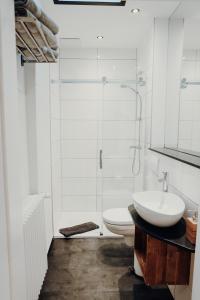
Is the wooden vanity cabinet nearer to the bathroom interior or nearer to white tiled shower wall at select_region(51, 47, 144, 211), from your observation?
the bathroom interior

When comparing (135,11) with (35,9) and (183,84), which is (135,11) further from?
(35,9)

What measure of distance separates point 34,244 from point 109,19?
7.37ft

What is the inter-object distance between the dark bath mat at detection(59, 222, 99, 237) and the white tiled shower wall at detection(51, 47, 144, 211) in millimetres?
439

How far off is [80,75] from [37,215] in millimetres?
2255

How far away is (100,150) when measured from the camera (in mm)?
3250

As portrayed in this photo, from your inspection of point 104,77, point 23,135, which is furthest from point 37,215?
point 104,77

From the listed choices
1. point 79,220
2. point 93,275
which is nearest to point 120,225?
point 93,275

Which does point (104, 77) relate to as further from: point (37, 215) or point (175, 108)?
point (37, 215)

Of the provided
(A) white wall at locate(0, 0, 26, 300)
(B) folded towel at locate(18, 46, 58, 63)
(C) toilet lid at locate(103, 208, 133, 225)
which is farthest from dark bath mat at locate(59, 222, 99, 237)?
(B) folded towel at locate(18, 46, 58, 63)

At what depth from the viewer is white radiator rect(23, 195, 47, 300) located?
1333mm

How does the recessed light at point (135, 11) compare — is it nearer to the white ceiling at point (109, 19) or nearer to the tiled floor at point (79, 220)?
the white ceiling at point (109, 19)

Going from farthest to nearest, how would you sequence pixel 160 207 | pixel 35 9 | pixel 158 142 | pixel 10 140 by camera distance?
1. pixel 158 142
2. pixel 160 207
3. pixel 35 9
4. pixel 10 140

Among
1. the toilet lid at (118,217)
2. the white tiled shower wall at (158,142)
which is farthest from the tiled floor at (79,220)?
the white tiled shower wall at (158,142)

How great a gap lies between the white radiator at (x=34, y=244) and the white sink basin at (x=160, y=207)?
76cm
